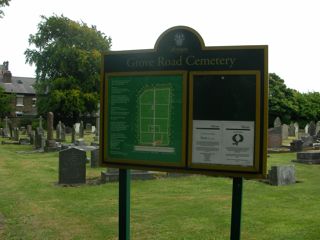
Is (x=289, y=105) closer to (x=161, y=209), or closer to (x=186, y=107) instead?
(x=161, y=209)

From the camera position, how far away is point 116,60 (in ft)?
Result: 17.1

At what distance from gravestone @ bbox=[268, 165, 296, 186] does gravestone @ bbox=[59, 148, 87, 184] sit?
5.35 metres

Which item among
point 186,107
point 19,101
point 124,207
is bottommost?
point 124,207

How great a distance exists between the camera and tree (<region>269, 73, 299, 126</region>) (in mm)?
52250

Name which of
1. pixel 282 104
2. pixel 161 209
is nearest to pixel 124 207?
pixel 161 209

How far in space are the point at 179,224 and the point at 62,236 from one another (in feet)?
6.79

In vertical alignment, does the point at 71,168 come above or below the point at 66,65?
below

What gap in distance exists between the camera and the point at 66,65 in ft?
179

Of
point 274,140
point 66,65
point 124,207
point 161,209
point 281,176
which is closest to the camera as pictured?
point 124,207

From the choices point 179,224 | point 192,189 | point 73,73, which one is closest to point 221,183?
point 192,189

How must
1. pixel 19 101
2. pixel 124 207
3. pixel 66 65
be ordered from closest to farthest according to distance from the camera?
1. pixel 124 207
2. pixel 66 65
3. pixel 19 101

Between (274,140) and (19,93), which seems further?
(19,93)

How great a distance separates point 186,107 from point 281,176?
27.9ft

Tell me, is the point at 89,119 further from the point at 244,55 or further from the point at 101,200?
the point at 244,55
